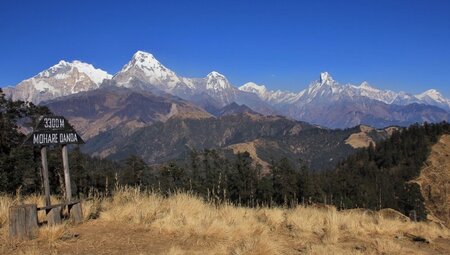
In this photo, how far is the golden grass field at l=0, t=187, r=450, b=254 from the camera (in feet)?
31.9

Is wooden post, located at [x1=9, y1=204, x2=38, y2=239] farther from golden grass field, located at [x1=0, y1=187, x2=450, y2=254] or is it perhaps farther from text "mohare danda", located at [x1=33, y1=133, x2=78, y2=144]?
text "mohare danda", located at [x1=33, y1=133, x2=78, y2=144]

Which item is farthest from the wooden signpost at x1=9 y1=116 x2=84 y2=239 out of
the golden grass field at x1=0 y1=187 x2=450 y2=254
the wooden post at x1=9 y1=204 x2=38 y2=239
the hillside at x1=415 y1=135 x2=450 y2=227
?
the hillside at x1=415 y1=135 x2=450 y2=227

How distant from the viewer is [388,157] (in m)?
183

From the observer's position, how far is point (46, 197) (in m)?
11.6

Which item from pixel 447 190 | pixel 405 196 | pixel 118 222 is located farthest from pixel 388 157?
pixel 118 222

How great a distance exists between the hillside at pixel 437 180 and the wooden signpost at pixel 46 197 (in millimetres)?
114847

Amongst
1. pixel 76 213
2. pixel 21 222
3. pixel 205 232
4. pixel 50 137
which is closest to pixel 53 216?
pixel 76 213

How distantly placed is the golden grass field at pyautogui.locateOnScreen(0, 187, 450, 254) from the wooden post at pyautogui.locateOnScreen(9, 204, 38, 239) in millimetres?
193

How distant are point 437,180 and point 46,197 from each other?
15026 cm

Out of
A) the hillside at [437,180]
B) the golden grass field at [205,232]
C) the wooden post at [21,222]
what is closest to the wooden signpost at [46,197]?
the wooden post at [21,222]

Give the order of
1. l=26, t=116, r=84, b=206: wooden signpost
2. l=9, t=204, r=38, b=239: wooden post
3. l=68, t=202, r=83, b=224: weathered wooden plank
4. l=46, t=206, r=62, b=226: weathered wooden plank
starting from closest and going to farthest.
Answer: l=9, t=204, r=38, b=239: wooden post → l=46, t=206, r=62, b=226: weathered wooden plank → l=26, t=116, r=84, b=206: wooden signpost → l=68, t=202, r=83, b=224: weathered wooden plank

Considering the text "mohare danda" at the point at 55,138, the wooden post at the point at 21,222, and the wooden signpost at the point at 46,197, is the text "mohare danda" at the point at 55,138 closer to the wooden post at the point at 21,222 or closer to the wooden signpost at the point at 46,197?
the wooden signpost at the point at 46,197

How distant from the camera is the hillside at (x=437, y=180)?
406 feet

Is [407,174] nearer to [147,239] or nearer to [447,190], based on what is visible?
[447,190]
